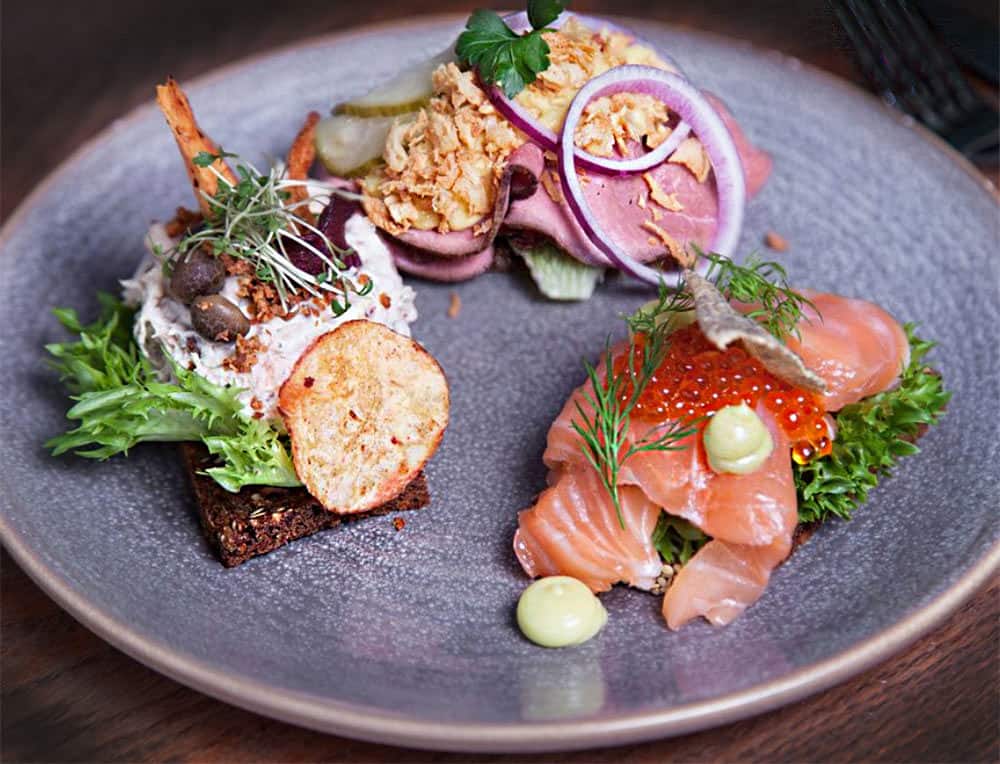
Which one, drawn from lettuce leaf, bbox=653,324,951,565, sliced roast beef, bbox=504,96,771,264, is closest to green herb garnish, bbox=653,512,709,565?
lettuce leaf, bbox=653,324,951,565

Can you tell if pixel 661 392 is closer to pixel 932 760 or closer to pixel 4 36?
pixel 932 760

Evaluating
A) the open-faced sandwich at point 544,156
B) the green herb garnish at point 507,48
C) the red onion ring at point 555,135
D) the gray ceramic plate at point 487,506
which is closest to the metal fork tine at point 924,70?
the gray ceramic plate at point 487,506

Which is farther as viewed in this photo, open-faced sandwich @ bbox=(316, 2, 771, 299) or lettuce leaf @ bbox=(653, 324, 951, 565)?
open-faced sandwich @ bbox=(316, 2, 771, 299)

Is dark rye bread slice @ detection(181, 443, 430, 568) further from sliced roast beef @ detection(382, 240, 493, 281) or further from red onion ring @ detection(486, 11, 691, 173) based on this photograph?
red onion ring @ detection(486, 11, 691, 173)

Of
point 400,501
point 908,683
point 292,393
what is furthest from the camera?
point 400,501

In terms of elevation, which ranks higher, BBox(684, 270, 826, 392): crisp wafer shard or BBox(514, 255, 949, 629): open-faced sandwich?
BBox(684, 270, 826, 392): crisp wafer shard

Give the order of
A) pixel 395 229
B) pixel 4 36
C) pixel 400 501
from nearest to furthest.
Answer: pixel 400 501 → pixel 395 229 → pixel 4 36

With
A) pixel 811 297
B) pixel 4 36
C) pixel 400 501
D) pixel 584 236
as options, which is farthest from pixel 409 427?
pixel 4 36
